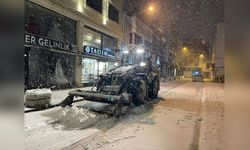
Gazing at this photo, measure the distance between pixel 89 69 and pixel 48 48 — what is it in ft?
21.8

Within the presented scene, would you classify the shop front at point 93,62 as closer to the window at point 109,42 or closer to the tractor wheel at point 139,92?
the window at point 109,42

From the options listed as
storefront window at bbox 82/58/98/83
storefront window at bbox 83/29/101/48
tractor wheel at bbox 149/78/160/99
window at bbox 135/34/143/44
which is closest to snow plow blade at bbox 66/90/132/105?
tractor wheel at bbox 149/78/160/99

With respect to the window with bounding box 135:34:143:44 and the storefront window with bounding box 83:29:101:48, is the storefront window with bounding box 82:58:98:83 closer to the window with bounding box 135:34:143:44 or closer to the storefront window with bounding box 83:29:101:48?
the storefront window with bounding box 83:29:101:48

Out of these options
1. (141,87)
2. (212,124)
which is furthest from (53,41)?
(212,124)

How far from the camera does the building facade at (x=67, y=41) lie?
13148 mm

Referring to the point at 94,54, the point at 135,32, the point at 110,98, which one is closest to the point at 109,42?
the point at 94,54

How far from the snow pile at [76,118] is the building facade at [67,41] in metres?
5.79

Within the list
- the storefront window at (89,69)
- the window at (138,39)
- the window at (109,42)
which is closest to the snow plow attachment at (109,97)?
the storefront window at (89,69)

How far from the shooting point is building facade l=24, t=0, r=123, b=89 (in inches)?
518

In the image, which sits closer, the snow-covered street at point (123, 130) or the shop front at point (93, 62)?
the snow-covered street at point (123, 130)

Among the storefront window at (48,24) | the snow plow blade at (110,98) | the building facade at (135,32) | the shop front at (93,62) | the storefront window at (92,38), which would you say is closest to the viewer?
the snow plow blade at (110,98)

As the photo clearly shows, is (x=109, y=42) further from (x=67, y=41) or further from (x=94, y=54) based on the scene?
(x=67, y=41)
